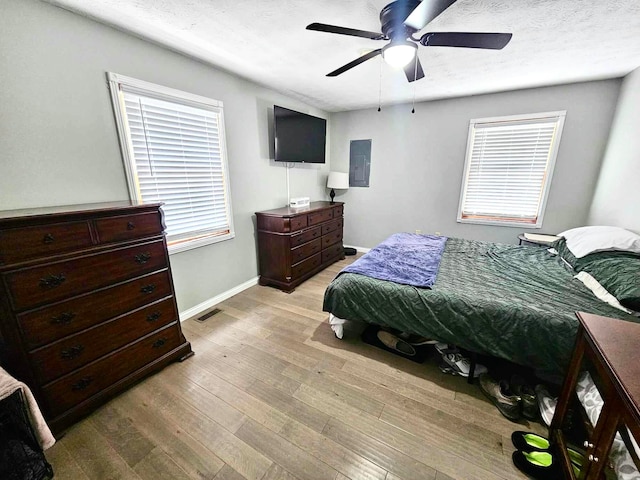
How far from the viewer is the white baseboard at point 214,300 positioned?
8.39 ft

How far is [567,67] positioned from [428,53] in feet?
4.91

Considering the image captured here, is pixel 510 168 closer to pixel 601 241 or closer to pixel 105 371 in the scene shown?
pixel 601 241

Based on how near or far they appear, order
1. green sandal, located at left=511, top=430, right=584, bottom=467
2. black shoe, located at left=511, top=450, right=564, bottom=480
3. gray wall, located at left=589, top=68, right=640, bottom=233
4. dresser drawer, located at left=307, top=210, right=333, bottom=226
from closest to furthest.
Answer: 1. black shoe, located at left=511, top=450, right=564, bottom=480
2. green sandal, located at left=511, top=430, right=584, bottom=467
3. gray wall, located at left=589, top=68, right=640, bottom=233
4. dresser drawer, located at left=307, top=210, right=333, bottom=226

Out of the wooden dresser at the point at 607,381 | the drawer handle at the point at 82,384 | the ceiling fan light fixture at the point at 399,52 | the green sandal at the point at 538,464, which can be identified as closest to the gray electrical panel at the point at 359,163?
the ceiling fan light fixture at the point at 399,52

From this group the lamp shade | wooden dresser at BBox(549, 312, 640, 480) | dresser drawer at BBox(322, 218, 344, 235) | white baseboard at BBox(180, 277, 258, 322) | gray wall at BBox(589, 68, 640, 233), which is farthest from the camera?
the lamp shade

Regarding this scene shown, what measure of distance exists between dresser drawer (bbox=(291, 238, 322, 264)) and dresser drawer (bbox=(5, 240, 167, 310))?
1581 millimetres

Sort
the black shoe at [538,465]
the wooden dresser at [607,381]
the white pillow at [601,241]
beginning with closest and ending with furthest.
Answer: the wooden dresser at [607,381] → the black shoe at [538,465] → the white pillow at [601,241]

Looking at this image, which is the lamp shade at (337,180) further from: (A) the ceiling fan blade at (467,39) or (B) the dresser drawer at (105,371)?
(B) the dresser drawer at (105,371)

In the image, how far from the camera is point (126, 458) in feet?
4.25


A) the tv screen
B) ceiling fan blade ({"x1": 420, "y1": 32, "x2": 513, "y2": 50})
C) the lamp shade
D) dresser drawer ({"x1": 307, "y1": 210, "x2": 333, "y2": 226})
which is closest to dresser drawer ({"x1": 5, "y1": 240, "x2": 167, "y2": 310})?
dresser drawer ({"x1": 307, "y1": 210, "x2": 333, "y2": 226})

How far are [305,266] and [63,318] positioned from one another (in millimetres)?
2364

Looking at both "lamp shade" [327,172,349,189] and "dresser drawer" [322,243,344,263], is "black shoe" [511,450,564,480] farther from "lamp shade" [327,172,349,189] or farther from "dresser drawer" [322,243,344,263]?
"lamp shade" [327,172,349,189]

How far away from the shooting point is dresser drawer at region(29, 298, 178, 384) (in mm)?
1328

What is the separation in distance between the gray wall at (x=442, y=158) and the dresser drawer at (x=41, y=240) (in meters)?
3.89
